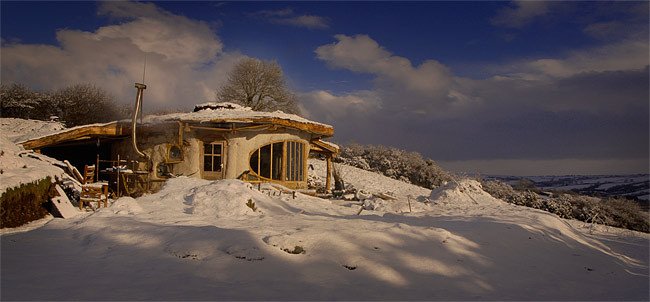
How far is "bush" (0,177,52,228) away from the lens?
21.8ft

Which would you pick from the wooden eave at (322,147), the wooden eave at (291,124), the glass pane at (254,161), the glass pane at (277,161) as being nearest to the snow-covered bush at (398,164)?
the wooden eave at (322,147)

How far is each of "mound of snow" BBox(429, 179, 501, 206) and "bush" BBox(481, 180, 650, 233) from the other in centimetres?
423

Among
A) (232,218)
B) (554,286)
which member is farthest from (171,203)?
(554,286)

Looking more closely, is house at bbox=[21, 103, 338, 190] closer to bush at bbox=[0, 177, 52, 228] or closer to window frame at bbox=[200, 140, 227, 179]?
window frame at bbox=[200, 140, 227, 179]

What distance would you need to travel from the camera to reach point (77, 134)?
14.2 meters

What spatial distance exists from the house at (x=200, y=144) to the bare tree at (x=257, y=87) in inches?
655

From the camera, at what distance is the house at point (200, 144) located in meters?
14.4

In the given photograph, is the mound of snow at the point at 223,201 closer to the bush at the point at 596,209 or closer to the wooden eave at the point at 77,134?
the wooden eave at the point at 77,134

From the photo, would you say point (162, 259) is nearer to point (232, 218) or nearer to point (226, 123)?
point (232, 218)

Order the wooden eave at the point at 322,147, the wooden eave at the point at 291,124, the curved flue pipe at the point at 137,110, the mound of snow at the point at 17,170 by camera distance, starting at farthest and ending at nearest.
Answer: the wooden eave at the point at 322,147
the wooden eave at the point at 291,124
the curved flue pipe at the point at 137,110
the mound of snow at the point at 17,170

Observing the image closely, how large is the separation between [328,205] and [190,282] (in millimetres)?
8567

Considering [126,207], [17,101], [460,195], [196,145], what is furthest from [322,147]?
[17,101]

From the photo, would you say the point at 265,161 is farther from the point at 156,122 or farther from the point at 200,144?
the point at 156,122

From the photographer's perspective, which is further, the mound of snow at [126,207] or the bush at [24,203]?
the mound of snow at [126,207]
